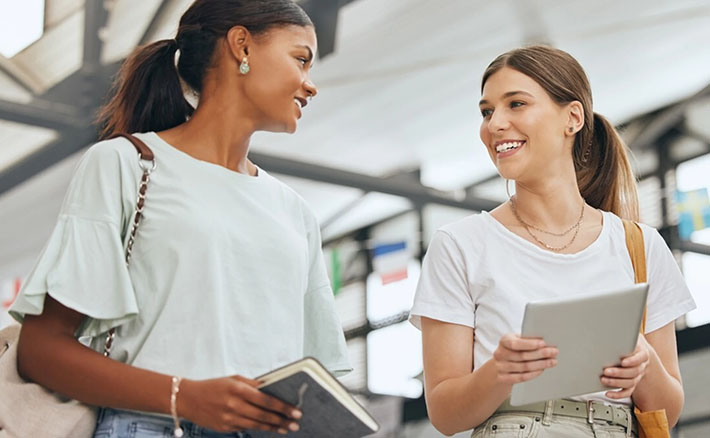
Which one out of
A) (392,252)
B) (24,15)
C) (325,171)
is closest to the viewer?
(24,15)

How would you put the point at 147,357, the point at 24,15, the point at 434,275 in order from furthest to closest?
the point at 24,15
the point at 434,275
the point at 147,357

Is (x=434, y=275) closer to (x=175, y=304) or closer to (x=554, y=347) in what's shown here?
(x=554, y=347)

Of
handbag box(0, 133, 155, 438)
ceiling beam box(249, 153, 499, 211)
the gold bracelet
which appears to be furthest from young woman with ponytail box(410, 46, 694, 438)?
ceiling beam box(249, 153, 499, 211)

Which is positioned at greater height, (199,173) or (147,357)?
(199,173)

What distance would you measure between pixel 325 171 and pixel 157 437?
7.90 m

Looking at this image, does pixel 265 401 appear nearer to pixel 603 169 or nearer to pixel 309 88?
pixel 309 88

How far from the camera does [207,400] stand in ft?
5.53

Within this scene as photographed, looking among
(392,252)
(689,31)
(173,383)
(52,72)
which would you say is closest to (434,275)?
(173,383)

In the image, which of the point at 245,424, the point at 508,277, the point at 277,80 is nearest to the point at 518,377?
the point at 508,277

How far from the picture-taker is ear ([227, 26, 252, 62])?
6.95 feet

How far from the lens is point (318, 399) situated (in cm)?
166

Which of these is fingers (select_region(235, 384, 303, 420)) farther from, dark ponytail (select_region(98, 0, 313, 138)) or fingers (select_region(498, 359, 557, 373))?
dark ponytail (select_region(98, 0, 313, 138))

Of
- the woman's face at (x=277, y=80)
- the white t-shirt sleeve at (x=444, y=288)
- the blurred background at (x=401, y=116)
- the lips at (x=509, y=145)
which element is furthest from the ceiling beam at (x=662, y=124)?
the woman's face at (x=277, y=80)

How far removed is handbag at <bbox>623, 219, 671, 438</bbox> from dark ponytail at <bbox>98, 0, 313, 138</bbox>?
800 millimetres
